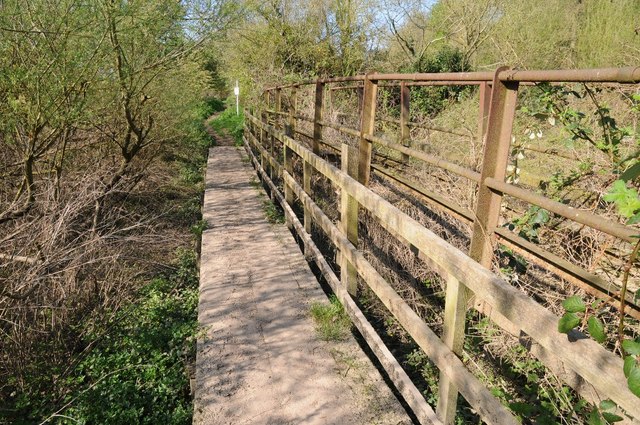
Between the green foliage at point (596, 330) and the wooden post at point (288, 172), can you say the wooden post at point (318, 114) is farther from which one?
the green foliage at point (596, 330)

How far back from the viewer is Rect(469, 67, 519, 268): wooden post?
2.25 m

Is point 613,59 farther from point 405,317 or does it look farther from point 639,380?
point 639,380

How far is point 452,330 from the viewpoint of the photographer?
221 cm

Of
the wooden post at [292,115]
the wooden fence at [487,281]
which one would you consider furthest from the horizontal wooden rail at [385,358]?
the wooden post at [292,115]

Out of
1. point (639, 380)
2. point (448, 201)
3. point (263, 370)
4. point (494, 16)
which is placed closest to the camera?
point (639, 380)

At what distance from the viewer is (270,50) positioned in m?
18.7

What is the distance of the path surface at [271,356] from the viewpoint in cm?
270

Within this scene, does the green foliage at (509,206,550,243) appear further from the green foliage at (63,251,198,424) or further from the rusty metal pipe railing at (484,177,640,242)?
the green foliage at (63,251,198,424)

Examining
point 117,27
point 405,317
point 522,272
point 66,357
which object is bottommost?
point 66,357

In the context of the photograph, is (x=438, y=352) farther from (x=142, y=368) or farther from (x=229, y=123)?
(x=229, y=123)

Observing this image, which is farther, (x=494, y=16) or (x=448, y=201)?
(x=494, y=16)

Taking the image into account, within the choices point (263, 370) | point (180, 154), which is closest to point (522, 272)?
point (263, 370)

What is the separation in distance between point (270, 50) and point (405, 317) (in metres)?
17.6

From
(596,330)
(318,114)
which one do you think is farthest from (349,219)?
(596,330)
